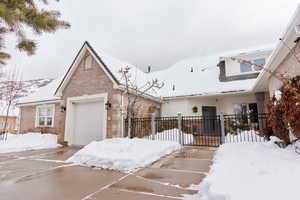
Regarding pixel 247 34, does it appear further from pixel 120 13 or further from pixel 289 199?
pixel 289 199

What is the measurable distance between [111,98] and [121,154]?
4214mm

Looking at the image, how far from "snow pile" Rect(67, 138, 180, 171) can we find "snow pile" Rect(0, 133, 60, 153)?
4678 millimetres

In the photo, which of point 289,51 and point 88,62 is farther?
point 88,62

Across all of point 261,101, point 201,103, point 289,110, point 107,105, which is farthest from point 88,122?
point 261,101

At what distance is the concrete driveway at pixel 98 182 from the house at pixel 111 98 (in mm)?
4400

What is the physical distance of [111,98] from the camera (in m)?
8.83

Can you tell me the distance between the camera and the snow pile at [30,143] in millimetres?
8164

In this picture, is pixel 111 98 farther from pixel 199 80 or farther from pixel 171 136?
pixel 199 80

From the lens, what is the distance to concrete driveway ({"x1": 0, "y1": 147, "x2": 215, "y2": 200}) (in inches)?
110

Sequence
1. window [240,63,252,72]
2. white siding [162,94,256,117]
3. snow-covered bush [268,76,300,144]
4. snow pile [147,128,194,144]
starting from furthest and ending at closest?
window [240,63,252,72] → white siding [162,94,256,117] → snow pile [147,128,194,144] → snow-covered bush [268,76,300,144]

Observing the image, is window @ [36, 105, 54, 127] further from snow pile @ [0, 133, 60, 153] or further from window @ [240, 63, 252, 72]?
window @ [240, 63, 252, 72]

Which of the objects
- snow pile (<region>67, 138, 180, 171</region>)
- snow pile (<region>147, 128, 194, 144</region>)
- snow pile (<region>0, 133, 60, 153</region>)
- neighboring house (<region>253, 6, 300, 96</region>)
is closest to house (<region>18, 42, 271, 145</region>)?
snow pile (<region>0, 133, 60, 153</region>)

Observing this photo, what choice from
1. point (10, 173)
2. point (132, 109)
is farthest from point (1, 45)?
point (132, 109)

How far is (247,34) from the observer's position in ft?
51.2
